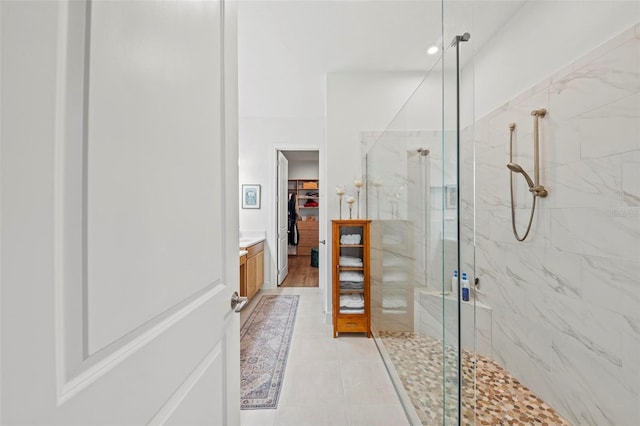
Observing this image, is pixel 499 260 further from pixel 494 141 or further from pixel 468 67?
pixel 468 67

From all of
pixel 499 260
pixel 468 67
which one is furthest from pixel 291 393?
pixel 468 67

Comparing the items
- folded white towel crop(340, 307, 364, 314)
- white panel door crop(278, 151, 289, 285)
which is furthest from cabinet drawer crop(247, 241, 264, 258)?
folded white towel crop(340, 307, 364, 314)

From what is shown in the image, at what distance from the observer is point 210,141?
806 mm

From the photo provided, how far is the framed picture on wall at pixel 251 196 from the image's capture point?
4312 millimetres

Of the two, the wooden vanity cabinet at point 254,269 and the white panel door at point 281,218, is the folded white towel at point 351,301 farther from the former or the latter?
the white panel door at point 281,218

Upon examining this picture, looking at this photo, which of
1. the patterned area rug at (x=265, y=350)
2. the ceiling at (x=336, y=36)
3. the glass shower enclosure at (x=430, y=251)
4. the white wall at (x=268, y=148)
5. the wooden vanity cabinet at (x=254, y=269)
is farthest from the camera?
the white wall at (x=268, y=148)

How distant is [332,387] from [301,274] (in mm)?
3381

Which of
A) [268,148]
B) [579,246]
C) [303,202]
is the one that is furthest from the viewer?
[303,202]

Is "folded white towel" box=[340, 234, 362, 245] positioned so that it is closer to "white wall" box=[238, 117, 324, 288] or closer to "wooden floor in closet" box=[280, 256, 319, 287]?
"white wall" box=[238, 117, 324, 288]

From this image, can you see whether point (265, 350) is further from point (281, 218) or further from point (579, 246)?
point (281, 218)

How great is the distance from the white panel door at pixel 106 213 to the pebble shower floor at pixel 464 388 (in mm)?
925

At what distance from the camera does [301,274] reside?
17.3 ft

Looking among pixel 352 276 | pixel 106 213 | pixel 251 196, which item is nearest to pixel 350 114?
pixel 352 276

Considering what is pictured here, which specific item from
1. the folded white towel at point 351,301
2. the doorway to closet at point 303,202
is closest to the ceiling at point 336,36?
the folded white towel at point 351,301
